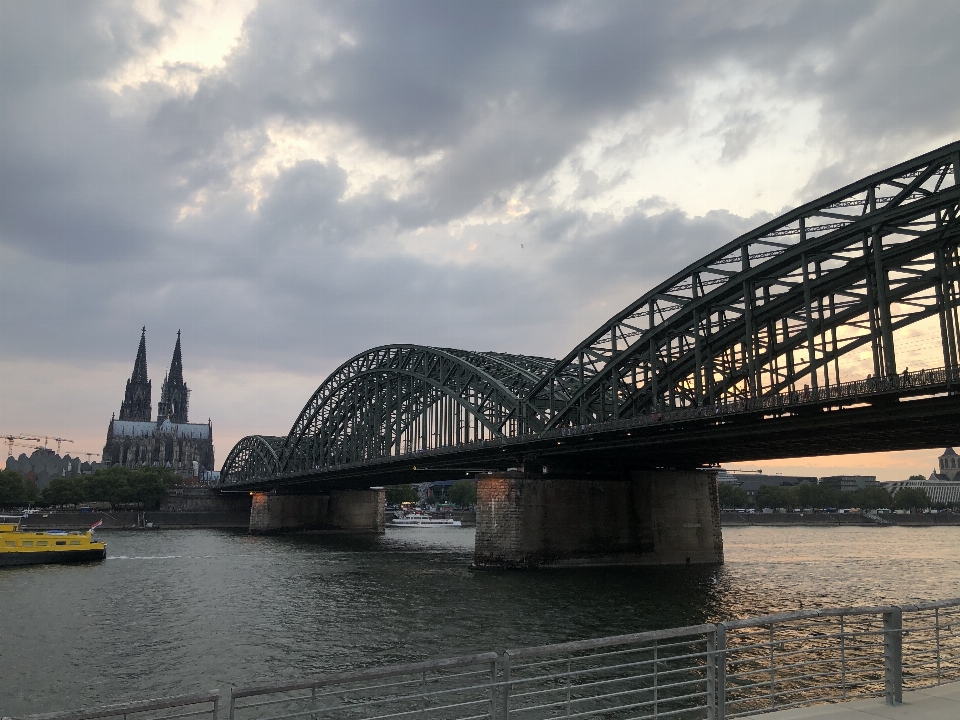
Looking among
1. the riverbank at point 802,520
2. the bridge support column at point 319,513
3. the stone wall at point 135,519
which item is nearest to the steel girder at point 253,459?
the stone wall at point 135,519

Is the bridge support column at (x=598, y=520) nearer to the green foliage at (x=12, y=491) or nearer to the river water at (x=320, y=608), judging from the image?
the river water at (x=320, y=608)

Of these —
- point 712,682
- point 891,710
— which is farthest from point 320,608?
point 891,710

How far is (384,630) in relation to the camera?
35.6 metres

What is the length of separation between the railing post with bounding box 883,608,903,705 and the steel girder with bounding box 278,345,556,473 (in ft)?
215

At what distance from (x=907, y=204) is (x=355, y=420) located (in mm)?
95701

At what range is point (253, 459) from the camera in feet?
591

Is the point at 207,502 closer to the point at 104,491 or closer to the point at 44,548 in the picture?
the point at 104,491

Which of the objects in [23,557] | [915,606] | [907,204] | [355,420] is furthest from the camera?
[355,420]

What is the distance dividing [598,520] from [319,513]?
82.8 m

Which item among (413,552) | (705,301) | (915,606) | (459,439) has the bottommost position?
(413,552)

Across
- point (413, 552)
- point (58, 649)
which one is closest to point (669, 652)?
point (58, 649)

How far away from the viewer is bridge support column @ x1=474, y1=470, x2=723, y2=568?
6316 centimetres

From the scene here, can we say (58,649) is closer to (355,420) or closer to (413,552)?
(413,552)

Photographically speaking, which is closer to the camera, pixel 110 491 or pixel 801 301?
pixel 801 301
